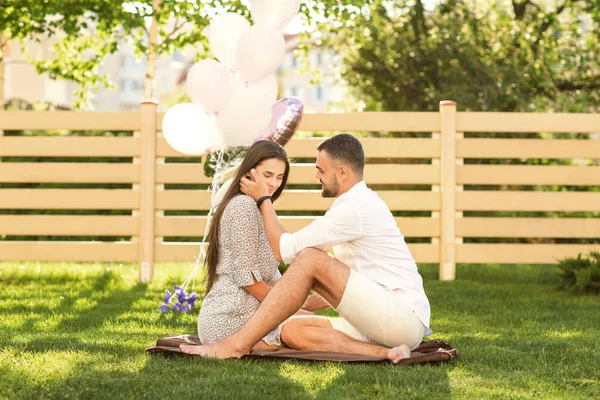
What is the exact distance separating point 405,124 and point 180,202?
2082mm

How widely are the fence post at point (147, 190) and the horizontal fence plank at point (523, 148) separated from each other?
105 inches

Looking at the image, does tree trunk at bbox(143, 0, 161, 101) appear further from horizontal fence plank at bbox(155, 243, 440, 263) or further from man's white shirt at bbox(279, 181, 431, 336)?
man's white shirt at bbox(279, 181, 431, 336)

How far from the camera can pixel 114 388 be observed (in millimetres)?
3258

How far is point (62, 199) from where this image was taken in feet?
24.3

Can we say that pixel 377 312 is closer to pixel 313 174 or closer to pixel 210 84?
pixel 210 84

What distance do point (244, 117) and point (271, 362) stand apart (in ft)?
6.34

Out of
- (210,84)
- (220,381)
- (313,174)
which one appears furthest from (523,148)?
(220,381)

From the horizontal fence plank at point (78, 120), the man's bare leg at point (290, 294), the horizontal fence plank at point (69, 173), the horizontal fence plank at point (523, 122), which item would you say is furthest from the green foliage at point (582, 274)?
the horizontal fence plank at point (78, 120)

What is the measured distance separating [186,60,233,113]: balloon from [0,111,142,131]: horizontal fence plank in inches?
73.3

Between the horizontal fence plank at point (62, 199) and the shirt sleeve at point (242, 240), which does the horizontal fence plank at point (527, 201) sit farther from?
the shirt sleeve at point (242, 240)

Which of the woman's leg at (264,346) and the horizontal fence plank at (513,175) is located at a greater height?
the horizontal fence plank at (513,175)

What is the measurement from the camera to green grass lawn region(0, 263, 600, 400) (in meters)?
3.33

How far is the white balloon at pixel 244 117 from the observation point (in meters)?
5.36

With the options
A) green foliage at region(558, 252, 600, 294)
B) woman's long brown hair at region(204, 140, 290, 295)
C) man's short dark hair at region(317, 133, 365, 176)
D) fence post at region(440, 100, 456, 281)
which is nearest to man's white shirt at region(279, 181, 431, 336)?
man's short dark hair at region(317, 133, 365, 176)
